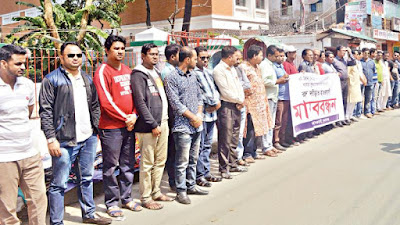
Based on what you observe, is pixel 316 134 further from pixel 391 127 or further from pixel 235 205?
pixel 235 205

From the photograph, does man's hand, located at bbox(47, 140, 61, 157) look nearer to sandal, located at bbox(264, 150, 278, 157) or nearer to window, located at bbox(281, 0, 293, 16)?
sandal, located at bbox(264, 150, 278, 157)

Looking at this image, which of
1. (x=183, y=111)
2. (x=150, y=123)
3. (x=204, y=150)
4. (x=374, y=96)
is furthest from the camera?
(x=374, y=96)

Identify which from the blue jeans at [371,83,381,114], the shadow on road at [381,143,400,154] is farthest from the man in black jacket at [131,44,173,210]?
the blue jeans at [371,83,381,114]

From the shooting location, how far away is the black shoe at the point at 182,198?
16.7 feet

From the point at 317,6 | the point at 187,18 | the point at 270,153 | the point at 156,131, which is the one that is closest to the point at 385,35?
the point at 317,6

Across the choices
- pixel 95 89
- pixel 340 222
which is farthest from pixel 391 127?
pixel 95 89

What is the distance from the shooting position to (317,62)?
32.4 feet

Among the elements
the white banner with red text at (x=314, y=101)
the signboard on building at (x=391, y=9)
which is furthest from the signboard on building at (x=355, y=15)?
the white banner with red text at (x=314, y=101)

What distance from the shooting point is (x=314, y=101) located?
9133 millimetres

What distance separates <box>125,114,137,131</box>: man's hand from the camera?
4.58m

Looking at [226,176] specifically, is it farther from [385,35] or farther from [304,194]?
[385,35]

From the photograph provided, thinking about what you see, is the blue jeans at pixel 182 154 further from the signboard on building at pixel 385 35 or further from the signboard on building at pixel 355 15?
the signboard on building at pixel 385 35

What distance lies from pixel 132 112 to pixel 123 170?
26.8 inches

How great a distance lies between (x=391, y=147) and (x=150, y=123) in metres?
5.48
